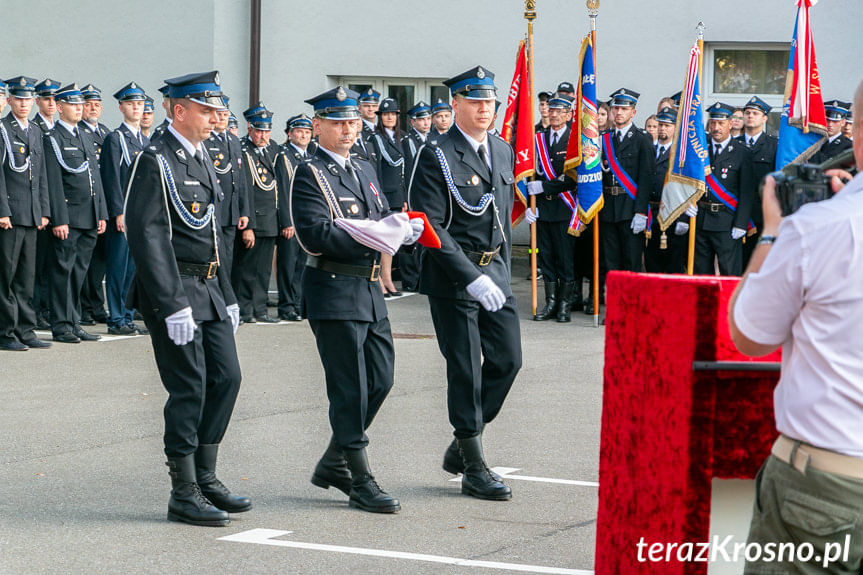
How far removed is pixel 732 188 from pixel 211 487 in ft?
29.2

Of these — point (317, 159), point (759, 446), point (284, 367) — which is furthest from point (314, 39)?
point (759, 446)

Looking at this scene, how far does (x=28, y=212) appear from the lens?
10.9 m

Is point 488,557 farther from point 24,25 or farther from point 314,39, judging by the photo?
point 24,25

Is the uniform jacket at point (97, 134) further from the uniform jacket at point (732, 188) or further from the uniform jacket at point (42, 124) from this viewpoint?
the uniform jacket at point (732, 188)

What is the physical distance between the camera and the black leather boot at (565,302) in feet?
43.2

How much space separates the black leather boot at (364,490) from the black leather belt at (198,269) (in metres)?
1.01

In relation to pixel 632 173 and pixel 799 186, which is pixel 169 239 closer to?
pixel 799 186

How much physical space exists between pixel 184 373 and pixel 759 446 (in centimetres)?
286

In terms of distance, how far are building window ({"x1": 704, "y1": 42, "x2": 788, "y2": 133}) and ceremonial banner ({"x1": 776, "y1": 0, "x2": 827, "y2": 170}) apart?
578cm

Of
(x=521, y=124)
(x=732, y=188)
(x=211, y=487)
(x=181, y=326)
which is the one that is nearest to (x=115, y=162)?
(x=521, y=124)

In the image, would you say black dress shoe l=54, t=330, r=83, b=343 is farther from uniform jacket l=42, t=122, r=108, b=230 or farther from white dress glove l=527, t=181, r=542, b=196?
white dress glove l=527, t=181, r=542, b=196

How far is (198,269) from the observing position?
559 cm

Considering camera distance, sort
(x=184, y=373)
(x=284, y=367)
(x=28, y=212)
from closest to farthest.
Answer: (x=184, y=373) → (x=284, y=367) → (x=28, y=212)

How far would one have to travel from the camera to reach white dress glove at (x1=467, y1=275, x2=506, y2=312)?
5.86m
